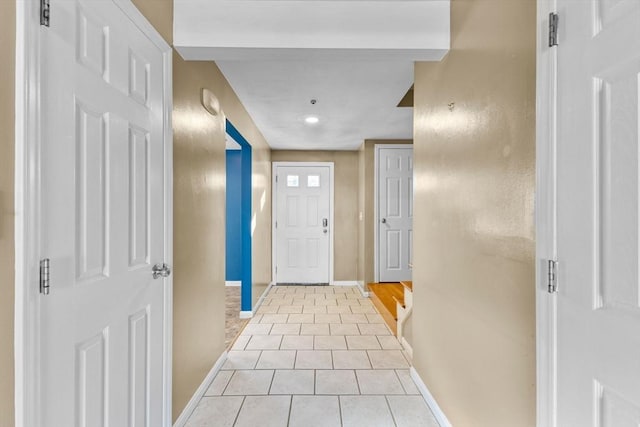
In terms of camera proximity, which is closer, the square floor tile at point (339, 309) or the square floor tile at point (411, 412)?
the square floor tile at point (411, 412)

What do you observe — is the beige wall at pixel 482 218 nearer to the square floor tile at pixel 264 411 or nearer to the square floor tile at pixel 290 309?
the square floor tile at pixel 264 411

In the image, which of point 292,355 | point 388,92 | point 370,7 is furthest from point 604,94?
point 292,355

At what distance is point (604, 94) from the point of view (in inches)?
34.0

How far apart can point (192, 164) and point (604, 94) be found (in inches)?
74.2

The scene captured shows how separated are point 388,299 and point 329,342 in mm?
1155

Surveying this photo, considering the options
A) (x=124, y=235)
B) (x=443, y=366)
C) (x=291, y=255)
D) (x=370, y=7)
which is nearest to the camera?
(x=124, y=235)

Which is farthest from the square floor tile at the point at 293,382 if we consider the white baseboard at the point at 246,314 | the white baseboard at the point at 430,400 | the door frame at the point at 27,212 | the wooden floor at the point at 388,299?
the door frame at the point at 27,212

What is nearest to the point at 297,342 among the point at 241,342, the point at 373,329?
the point at 241,342

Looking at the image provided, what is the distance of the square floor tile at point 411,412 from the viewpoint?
1.96 meters

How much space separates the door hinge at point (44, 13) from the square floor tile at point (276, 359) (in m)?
2.39

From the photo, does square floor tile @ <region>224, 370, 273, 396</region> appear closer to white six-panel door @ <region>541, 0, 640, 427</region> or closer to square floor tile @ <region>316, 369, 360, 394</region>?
square floor tile @ <region>316, 369, 360, 394</region>

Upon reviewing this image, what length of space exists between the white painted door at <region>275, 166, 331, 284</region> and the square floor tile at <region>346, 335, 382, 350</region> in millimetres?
2390

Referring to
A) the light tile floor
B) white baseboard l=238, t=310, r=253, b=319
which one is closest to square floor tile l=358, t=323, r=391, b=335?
the light tile floor

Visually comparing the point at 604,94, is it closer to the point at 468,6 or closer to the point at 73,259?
the point at 468,6
